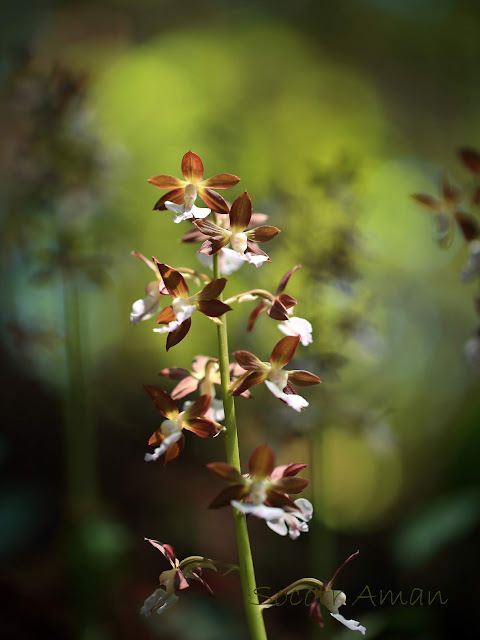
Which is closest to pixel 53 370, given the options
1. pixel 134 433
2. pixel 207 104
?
pixel 134 433

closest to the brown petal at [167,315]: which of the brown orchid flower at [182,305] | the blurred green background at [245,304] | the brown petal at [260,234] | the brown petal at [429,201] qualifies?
the brown orchid flower at [182,305]

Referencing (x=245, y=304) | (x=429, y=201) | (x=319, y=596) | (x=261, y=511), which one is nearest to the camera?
(x=261, y=511)

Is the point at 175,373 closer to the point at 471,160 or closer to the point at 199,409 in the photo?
the point at 199,409

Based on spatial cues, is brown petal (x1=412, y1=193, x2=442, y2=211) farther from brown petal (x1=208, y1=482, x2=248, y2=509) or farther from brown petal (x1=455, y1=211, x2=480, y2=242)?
brown petal (x1=208, y1=482, x2=248, y2=509)

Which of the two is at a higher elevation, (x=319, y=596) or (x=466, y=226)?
(x=466, y=226)

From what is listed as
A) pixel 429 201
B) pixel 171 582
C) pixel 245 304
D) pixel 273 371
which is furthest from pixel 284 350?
pixel 245 304

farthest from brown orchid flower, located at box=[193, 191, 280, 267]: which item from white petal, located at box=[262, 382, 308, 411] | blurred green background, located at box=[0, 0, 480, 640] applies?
blurred green background, located at box=[0, 0, 480, 640]

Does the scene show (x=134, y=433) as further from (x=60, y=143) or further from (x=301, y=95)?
(x=301, y=95)
